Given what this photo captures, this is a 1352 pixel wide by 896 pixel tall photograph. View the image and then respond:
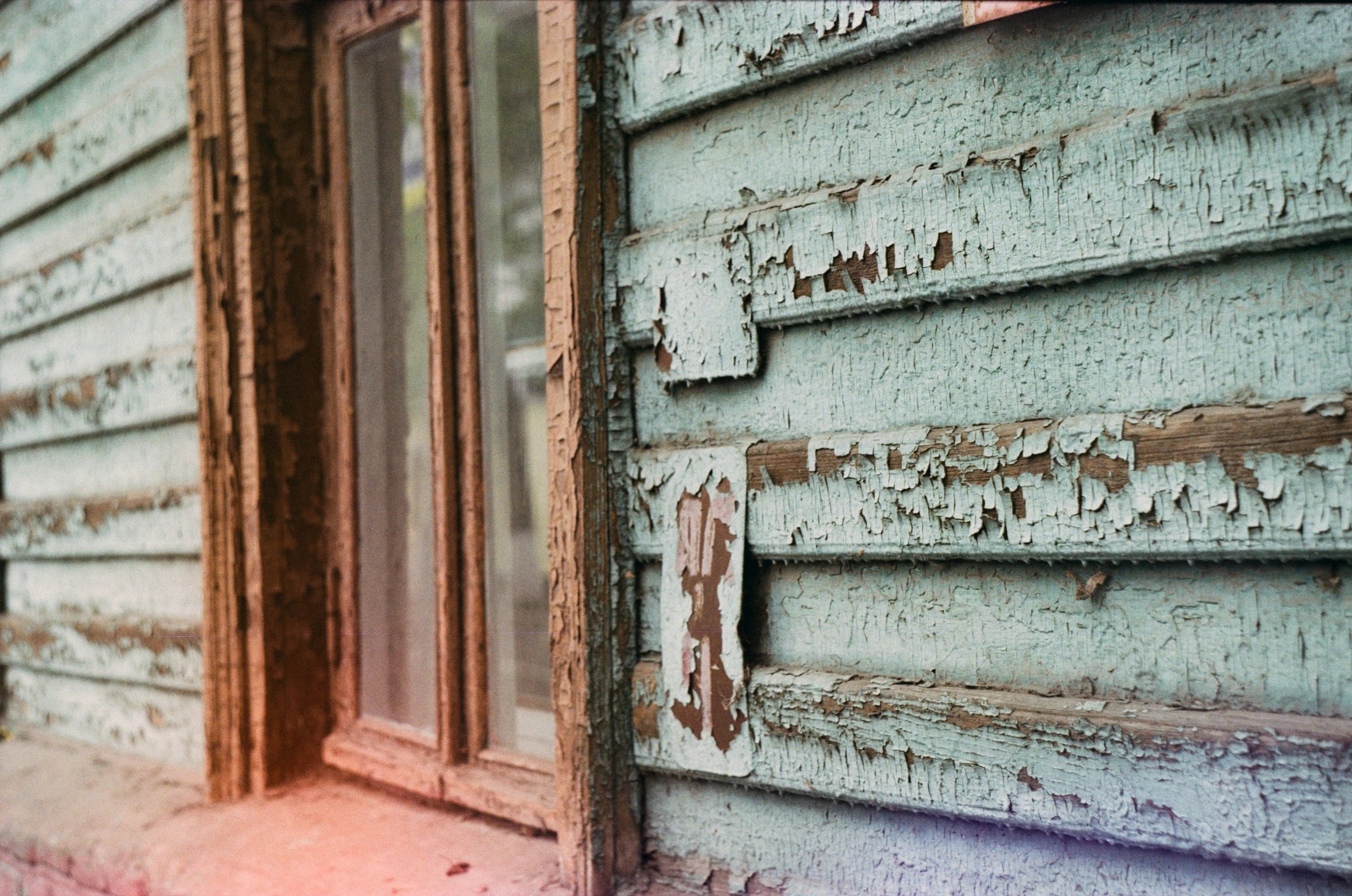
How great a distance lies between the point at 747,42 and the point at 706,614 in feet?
2.61

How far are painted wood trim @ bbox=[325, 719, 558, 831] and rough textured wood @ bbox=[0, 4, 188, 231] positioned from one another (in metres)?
1.57

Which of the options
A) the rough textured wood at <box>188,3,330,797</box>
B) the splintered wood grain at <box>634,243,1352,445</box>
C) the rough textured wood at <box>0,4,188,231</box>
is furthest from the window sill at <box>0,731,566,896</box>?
the rough textured wood at <box>0,4,188,231</box>


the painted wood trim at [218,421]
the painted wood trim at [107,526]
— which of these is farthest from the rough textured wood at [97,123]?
the painted wood trim at [107,526]

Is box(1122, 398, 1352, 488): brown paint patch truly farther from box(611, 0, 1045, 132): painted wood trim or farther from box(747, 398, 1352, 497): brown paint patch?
box(611, 0, 1045, 132): painted wood trim

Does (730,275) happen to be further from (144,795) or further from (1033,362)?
(144,795)

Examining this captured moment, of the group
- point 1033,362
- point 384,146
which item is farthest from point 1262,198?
point 384,146

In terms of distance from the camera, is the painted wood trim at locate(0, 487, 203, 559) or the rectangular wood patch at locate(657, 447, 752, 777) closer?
the rectangular wood patch at locate(657, 447, 752, 777)

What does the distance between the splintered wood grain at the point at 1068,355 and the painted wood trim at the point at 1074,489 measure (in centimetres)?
3

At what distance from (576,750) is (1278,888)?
34.4 inches

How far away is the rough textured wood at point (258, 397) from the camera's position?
206cm

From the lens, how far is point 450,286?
1.86 metres

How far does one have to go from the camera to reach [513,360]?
1782mm

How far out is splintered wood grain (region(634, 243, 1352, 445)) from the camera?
898 millimetres

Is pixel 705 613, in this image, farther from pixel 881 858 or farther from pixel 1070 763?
pixel 1070 763
